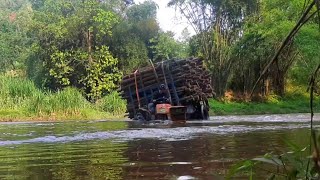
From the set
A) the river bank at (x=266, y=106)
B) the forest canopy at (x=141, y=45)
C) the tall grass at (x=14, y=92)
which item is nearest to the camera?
the tall grass at (x=14, y=92)

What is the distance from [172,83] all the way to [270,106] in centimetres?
1355

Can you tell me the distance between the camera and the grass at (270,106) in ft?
98.6

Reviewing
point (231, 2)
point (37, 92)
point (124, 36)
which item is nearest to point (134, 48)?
point (124, 36)

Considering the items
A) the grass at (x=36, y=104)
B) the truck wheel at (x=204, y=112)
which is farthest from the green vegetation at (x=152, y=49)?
the truck wheel at (x=204, y=112)

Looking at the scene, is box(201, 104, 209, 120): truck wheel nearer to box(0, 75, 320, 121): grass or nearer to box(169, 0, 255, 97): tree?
box(0, 75, 320, 121): grass

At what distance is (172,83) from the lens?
19766mm

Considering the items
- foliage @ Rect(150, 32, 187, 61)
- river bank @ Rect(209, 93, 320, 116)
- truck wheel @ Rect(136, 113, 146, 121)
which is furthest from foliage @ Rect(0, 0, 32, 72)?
truck wheel @ Rect(136, 113, 146, 121)

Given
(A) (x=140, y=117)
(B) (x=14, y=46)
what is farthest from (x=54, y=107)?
(B) (x=14, y=46)

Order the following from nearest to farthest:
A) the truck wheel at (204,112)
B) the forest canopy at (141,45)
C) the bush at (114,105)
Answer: the truck wheel at (204,112) → the bush at (114,105) → the forest canopy at (141,45)

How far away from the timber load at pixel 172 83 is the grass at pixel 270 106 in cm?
964

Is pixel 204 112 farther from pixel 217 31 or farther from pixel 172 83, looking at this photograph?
pixel 217 31

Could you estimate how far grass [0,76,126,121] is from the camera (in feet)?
85.9

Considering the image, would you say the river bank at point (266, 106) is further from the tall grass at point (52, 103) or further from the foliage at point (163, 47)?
the tall grass at point (52, 103)

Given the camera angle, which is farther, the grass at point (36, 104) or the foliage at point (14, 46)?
the foliage at point (14, 46)
